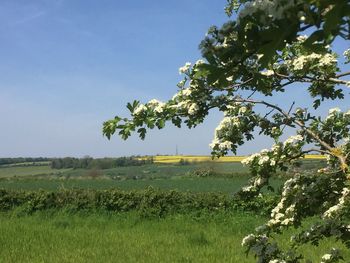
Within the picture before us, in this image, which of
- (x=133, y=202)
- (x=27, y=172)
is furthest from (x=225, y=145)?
(x=27, y=172)

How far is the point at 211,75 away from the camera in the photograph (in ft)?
4.97

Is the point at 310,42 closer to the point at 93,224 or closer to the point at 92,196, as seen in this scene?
the point at 93,224

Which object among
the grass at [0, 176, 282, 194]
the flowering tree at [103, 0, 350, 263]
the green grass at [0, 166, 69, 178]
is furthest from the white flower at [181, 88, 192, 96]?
the green grass at [0, 166, 69, 178]

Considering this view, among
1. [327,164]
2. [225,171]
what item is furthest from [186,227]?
[225,171]

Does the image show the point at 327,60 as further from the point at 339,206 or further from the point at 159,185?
the point at 159,185

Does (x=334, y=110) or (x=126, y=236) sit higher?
(x=334, y=110)

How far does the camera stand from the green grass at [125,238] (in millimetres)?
9906

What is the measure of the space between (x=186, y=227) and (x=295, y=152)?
10.9 meters

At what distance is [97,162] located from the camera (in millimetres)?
65250

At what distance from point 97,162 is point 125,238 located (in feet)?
177

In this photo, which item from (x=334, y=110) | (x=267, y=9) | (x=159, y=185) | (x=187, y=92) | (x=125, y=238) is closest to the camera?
(x=267, y=9)

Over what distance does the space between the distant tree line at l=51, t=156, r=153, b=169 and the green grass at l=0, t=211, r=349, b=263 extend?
47.3 metres

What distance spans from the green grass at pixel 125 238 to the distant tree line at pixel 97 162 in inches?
1863

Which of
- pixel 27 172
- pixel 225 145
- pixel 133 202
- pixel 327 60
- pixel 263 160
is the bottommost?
pixel 133 202
